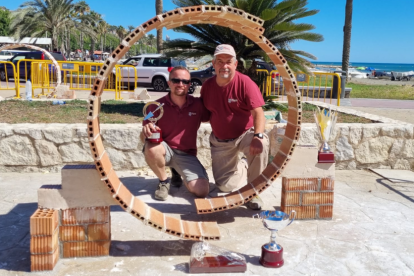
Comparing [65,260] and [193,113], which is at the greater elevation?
[193,113]

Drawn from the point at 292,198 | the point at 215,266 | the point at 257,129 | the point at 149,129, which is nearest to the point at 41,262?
the point at 215,266

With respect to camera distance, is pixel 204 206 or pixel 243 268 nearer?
pixel 243 268

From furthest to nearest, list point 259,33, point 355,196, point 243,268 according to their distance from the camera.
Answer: point 355,196
point 259,33
point 243,268

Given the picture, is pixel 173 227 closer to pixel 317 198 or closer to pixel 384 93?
pixel 317 198

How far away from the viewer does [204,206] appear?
3752 millimetres

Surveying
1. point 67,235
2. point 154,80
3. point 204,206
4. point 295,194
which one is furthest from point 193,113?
point 154,80

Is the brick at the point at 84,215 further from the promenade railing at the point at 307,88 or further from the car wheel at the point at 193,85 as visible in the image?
the car wheel at the point at 193,85

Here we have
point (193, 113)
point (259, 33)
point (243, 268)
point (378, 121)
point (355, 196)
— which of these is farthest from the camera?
point (378, 121)

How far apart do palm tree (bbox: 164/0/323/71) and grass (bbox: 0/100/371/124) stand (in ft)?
4.62

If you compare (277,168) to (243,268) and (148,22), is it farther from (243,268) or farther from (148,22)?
(148,22)

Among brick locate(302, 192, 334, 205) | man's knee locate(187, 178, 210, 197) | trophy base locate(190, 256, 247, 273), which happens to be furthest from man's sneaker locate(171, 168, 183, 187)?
trophy base locate(190, 256, 247, 273)

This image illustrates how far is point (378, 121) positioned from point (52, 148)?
198 inches

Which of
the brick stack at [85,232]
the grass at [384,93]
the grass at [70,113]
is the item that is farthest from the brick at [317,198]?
the grass at [384,93]

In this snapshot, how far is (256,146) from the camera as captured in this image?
3.88 metres
